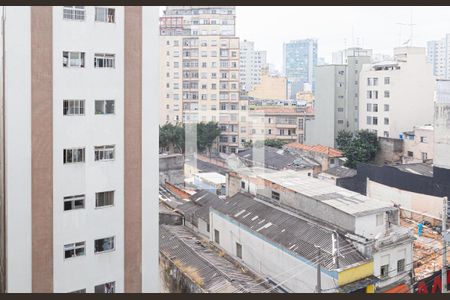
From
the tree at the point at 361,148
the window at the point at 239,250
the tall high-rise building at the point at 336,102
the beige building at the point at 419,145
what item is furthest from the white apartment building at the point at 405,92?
the window at the point at 239,250

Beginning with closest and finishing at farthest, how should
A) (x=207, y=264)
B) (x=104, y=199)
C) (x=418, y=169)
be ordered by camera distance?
(x=104, y=199), (x=207, y=264), (x=418, y=169)

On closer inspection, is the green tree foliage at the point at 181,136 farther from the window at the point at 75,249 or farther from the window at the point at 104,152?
the window at the point at 75,249

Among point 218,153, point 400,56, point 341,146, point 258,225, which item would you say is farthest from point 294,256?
point 218,153

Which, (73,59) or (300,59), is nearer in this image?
(73,59)

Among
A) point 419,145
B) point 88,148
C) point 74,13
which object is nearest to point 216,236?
point 88,148

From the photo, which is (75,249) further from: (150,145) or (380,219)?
(380,219)

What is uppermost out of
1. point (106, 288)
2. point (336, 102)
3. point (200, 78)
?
point (200, 78)

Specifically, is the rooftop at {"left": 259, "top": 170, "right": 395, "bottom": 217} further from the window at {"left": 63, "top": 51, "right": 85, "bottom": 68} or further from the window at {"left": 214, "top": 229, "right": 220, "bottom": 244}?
the window at {"left": 63, "top": 51, "right": 85, "bottom": 68}
